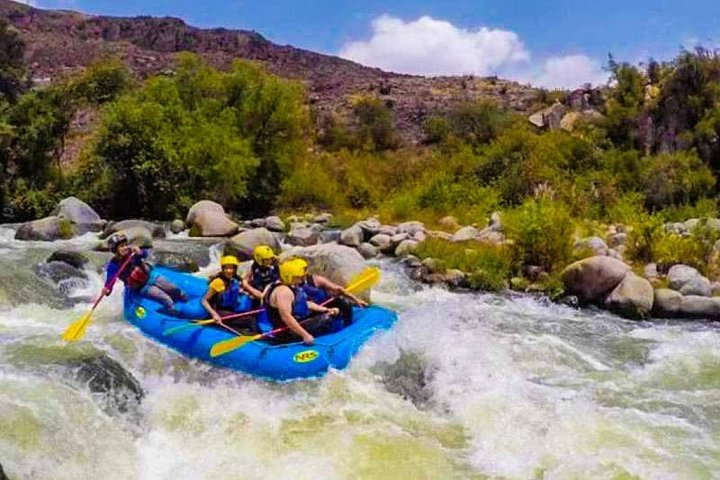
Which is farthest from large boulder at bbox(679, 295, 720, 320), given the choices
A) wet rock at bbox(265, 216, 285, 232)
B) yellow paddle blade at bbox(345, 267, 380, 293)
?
wet rock at bbox(265, 216, 285, 232)

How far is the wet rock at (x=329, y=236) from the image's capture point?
1364 centimetres

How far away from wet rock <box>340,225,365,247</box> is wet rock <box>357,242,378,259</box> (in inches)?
9.7

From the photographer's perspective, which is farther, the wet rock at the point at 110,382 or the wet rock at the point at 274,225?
the wet rock at the point at 274,225

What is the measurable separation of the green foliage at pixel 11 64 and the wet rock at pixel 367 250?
397 inches

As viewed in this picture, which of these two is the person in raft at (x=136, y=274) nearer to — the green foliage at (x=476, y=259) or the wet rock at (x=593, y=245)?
the green foliage at (x=476, y=259)

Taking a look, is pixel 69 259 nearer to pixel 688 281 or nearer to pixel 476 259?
pixel 476 259

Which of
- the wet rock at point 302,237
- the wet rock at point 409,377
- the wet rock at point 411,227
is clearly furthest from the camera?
the wet rock at point 411,227

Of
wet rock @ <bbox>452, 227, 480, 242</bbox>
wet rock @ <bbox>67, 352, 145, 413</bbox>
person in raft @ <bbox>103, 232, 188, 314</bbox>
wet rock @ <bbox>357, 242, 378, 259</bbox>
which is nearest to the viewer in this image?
wet rock @ <bbox>67, 352, 145, 413</bbox>

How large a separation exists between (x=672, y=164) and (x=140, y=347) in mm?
12135

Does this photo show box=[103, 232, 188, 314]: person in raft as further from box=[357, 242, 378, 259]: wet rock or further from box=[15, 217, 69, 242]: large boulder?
box=[15, 217, 69, 242]: large boulder

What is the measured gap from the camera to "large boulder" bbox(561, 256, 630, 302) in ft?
31.4

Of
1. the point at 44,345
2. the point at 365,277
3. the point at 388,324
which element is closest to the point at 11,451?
the point at 44,345

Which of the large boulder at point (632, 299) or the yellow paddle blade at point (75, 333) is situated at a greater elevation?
the large boulder at point (632, 299)

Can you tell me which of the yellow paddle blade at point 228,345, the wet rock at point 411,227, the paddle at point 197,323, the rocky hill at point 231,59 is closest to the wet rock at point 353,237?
the wet rock at point 411,227
